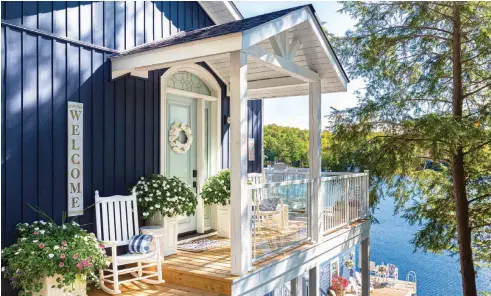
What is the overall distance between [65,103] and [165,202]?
1681 mm

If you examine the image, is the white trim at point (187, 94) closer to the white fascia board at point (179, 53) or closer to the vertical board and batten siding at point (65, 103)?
the vertical board and batten siding at point (65, 103)

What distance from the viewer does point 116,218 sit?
15.1 ft

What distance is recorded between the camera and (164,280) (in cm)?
450

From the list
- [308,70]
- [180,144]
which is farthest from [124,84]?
[308,70]

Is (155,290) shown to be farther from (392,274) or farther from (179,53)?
(392,274)

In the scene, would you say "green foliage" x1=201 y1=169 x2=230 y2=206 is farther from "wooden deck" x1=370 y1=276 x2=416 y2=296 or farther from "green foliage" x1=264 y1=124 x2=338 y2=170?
"green foliage" x1=264 y1=124 x2=338 y2=170

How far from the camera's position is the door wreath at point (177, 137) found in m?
5.81

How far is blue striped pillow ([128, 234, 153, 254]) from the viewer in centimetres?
433

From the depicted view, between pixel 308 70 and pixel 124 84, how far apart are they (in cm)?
251

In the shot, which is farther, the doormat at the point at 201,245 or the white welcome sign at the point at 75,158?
the doormat at the point at 201,245

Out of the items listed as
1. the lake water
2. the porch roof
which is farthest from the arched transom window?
the lake water

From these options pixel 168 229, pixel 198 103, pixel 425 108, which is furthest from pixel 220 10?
pixel 425 108

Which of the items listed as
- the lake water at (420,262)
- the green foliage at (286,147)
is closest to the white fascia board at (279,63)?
the lake water at (420,262)

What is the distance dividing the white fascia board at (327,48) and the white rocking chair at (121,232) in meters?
3.15
